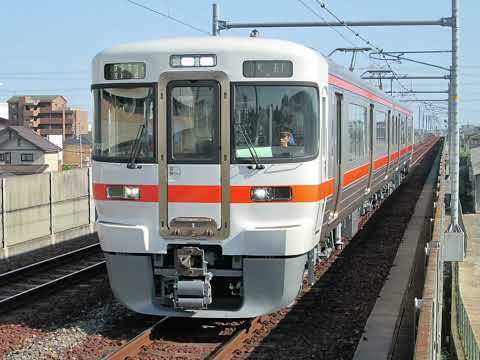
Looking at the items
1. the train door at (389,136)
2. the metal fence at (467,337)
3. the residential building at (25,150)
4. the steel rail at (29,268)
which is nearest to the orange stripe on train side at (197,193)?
the metal fence at (467,337)

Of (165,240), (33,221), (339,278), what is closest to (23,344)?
(165,240)

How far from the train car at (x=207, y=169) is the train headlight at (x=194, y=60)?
1cm

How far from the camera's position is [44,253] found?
1559cm

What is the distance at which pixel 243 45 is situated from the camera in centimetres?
729

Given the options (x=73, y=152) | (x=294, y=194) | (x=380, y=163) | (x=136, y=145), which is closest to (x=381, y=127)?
(x=380, y=163)

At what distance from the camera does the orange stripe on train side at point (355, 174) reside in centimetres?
1031

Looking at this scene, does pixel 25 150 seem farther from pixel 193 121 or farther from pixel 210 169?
pixel 210 169

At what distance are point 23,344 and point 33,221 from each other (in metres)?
9.18

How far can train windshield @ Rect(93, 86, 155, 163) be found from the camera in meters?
7.39

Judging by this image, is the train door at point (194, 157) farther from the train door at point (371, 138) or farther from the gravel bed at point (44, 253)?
the gravel bed at point (44, 253)

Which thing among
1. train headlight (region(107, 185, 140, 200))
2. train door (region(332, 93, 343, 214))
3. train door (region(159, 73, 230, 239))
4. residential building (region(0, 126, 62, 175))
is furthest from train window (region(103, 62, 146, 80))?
residential building (region(0, 126, 62, 175))

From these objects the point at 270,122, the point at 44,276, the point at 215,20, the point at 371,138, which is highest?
the point at 215,20

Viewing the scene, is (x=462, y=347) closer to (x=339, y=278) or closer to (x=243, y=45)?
(x=339, y=278)

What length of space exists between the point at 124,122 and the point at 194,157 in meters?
0.86
